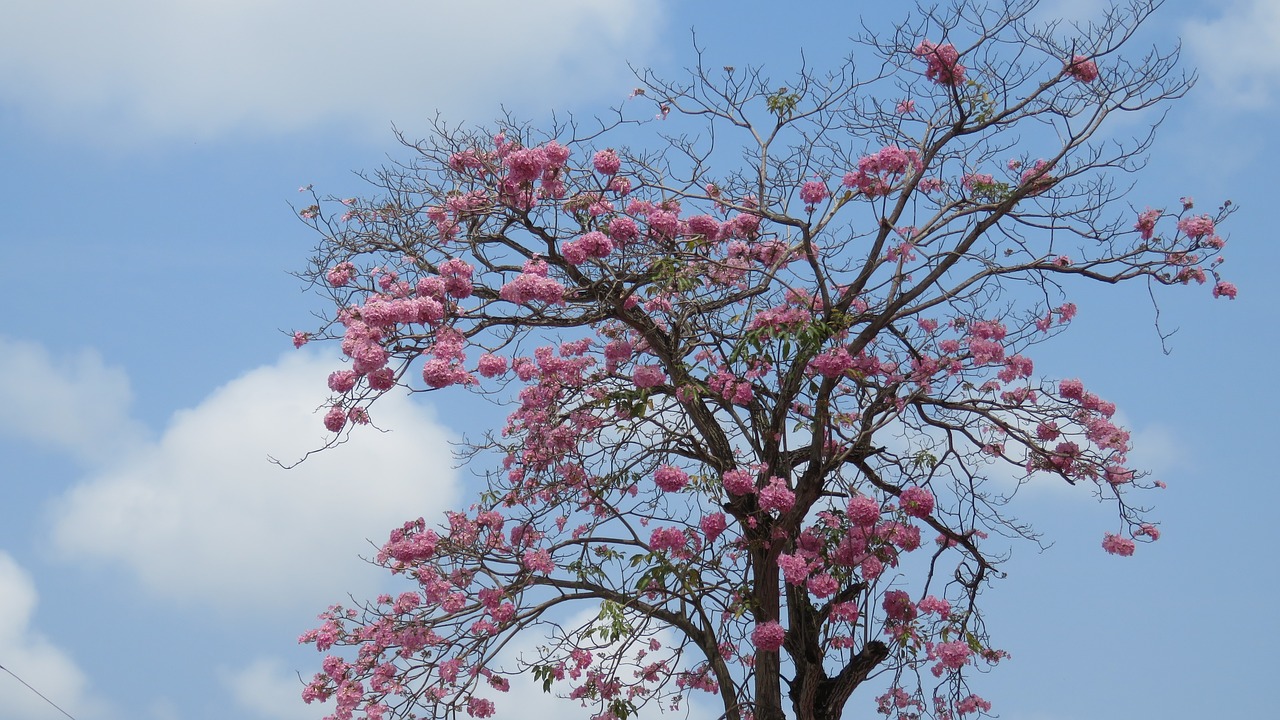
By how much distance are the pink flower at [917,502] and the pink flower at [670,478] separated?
1649mm

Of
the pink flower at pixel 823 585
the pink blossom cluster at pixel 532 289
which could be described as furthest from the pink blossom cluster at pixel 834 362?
the pink blossom cluster at pixel 532 289

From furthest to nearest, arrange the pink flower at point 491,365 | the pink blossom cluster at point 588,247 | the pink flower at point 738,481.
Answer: the pink flower at point 491,365 < the pink flower at point 738,481 < the pink blossom cluster at point 588,247

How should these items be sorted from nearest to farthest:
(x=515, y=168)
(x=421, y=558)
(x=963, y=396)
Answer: (x=515, y=168), (x=421, y=558), (x=963, y=396)

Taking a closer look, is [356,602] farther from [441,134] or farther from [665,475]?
[441,134]

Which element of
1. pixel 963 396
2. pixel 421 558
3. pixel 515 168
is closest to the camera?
pixel 515 168

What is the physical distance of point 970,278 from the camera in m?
9.20

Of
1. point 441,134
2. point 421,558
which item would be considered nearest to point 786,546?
point 421,558

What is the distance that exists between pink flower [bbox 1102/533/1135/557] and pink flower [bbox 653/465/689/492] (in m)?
3.45

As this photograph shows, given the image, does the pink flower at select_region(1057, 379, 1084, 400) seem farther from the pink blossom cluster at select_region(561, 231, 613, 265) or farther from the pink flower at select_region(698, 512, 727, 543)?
the pink blossom cluster at select_region(561, 231, 613, 265)

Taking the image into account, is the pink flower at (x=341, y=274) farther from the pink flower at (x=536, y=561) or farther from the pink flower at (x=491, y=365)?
the pink flower at (x=536, y=561)

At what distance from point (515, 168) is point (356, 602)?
3.29m

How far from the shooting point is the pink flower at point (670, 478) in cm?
828

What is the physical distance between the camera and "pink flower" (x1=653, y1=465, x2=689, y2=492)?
828 centimetres

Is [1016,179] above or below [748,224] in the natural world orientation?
above
